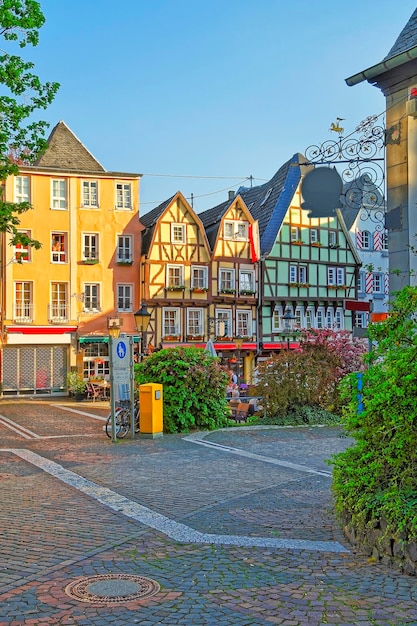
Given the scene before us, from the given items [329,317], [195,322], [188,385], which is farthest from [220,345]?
[188,385]

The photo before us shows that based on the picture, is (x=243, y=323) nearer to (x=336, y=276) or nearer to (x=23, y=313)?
(x=336, y=276)

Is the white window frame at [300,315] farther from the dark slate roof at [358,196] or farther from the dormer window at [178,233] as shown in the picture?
the dark slate roof at [358,196]

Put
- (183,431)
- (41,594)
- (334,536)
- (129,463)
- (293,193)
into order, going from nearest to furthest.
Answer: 1. (41,594)
2. (334,536)
3. (129,463)
4. (183,431)
5. (293,193)

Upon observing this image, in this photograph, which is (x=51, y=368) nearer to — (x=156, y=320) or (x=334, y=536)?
(x=156, y=320)

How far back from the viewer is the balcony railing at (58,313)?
3467cm

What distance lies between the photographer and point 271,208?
139ft

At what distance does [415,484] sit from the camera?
20.3 ft

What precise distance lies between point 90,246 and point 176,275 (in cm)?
498

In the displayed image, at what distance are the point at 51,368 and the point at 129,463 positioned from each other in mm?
23485

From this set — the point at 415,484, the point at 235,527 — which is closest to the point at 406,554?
the point at 415,484

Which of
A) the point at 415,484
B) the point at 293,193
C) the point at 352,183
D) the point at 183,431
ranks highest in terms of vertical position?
the point at 293,193

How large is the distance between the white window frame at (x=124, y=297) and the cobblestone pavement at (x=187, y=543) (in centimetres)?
2318

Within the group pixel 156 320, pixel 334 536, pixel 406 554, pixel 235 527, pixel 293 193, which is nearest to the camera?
pixel 406 554

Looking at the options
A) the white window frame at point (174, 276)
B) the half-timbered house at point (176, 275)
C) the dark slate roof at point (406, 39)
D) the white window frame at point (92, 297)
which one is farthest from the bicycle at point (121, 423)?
the white window frame at point (174, 276)
